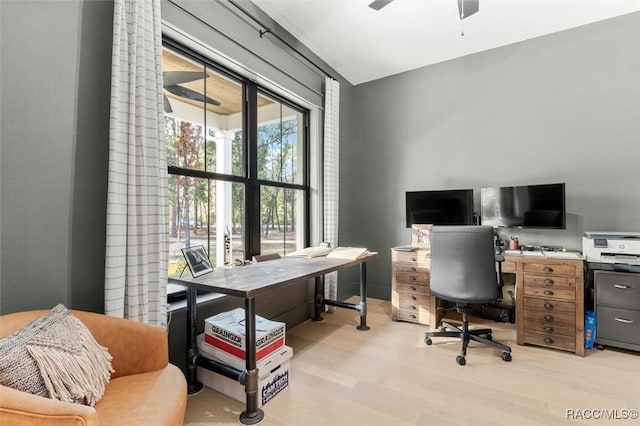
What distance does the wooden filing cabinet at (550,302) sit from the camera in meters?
2.35

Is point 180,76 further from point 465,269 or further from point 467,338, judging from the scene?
point 467,338

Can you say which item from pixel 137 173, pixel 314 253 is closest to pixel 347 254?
pixel 314 253

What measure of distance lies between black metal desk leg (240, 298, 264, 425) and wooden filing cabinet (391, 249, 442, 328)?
6.13 feet

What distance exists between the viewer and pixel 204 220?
2369 mm

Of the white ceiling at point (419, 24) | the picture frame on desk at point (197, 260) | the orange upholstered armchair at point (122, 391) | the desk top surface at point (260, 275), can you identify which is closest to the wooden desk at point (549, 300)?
the desk top surface at point (260, 275)

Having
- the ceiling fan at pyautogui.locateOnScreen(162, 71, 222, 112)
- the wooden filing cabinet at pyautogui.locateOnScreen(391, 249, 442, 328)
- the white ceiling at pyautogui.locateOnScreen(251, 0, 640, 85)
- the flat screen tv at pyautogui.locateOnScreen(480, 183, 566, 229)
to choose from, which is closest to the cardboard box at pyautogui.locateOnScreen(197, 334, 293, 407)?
the wooden filing cabinet at pyautogui.locateOnScreen(391, 249, 442, 328)

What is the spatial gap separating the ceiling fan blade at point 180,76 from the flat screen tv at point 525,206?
9.26 ft

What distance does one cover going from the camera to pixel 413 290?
3.07m

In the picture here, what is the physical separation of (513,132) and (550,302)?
1.73 meters

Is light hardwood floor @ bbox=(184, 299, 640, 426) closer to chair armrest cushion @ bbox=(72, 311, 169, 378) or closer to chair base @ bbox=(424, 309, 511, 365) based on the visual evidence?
chair base @ bbox=(424, 309, 511, 365)

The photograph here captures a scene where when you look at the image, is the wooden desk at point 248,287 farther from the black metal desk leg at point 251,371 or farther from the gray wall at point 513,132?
the gray wall at point 513,132

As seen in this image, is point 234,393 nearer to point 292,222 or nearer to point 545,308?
point 292,222

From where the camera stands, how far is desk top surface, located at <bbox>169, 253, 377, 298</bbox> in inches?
65.4

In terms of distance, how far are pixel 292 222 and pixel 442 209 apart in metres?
1.63
